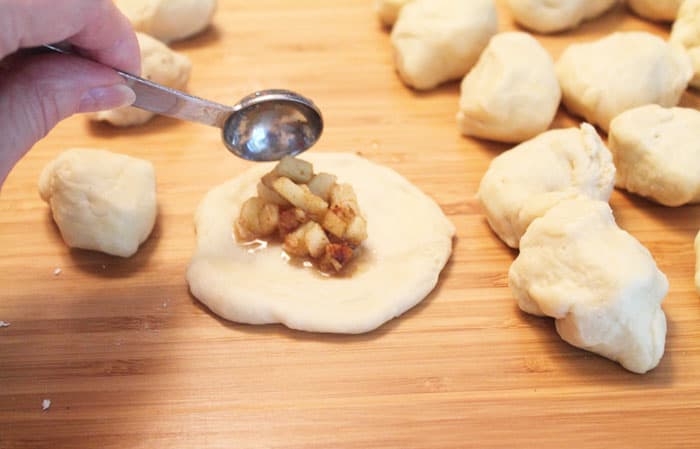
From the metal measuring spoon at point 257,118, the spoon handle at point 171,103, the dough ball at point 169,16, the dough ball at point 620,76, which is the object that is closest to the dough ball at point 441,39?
the dough ball at point 620,76

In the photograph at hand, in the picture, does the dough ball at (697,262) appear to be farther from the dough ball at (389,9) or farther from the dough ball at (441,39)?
the dough ball at (389,9)

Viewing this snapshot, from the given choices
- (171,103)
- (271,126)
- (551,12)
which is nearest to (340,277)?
(271,126)

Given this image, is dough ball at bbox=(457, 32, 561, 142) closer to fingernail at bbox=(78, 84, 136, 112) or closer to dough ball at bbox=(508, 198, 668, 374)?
dough ball at bbox=(508, 198, 668, 374)

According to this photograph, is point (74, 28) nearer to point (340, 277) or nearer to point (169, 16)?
point (340, 277)

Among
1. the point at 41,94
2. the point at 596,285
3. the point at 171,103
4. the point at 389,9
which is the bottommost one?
the point at 596,285

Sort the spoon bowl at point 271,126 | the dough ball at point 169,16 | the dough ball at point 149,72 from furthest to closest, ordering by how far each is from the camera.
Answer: the dough ball at point 169,16
the dough ball at point 149,72
the spoon bowl at point 271,126

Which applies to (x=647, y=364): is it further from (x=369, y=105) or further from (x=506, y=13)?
(x=506, y=13)
